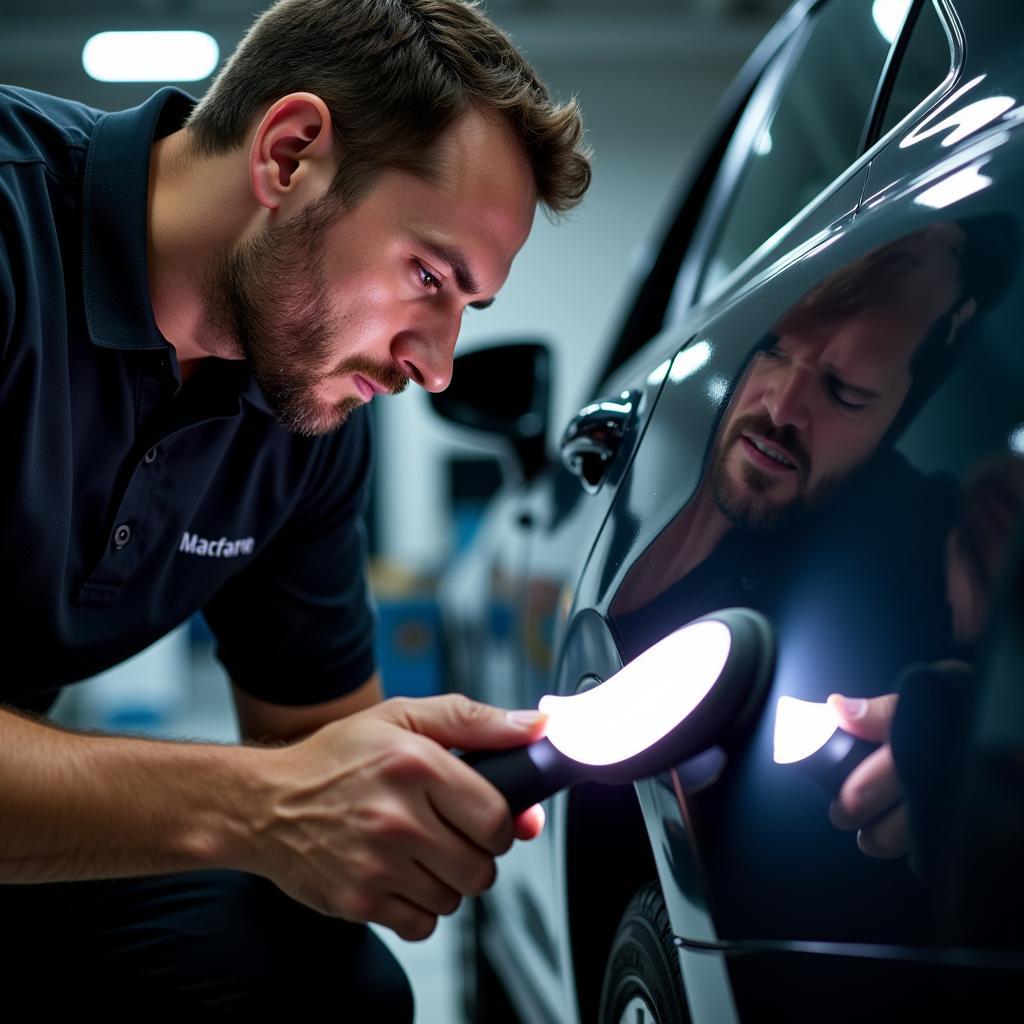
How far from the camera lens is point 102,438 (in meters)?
1.21

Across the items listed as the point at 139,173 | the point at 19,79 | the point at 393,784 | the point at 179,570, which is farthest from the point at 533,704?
the point at 19,79

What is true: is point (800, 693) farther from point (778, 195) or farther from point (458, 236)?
point (778, 195)

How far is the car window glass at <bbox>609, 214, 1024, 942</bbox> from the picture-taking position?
52 cm

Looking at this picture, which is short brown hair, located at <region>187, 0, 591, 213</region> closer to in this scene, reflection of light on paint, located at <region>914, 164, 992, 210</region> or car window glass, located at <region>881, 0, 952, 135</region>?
car window glass, located at <region>881, 0, 952, 135</region>

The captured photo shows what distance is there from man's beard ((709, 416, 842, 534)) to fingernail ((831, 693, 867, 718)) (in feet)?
0.36

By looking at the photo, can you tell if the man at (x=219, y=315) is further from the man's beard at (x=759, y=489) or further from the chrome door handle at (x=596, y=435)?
the man's beard at (x=759, y=489)

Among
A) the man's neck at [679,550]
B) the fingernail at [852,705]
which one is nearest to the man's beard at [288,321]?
the man's neck at [679,550]

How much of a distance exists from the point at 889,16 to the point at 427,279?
1.69ft

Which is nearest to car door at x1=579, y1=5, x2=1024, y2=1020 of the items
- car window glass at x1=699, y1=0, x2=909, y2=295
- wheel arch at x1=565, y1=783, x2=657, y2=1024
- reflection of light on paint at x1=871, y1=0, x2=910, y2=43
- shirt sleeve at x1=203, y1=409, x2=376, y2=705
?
wheel arch at x1=565, y1=783, x2=657, y2=1024

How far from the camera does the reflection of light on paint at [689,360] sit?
2.69 feet

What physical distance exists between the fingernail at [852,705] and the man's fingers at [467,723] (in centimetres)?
27

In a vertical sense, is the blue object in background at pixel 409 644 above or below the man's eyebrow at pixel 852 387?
below

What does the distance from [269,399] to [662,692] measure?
0.75m

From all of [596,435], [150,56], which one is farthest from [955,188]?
[150,56]
